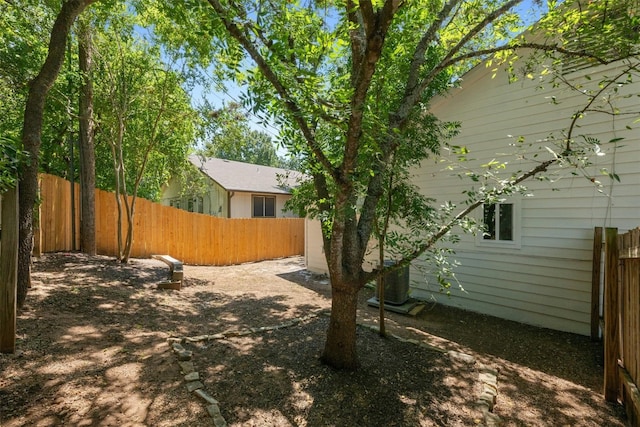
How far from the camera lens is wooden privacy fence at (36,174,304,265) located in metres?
7.36

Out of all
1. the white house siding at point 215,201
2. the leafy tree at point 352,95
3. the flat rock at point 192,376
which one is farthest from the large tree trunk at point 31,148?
the white house siding at point 215,201

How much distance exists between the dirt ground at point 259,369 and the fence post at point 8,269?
20 centimetres

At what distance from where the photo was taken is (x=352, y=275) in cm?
321

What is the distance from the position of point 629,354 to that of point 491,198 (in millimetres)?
1934

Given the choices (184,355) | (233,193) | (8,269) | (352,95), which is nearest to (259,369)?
(184,355)

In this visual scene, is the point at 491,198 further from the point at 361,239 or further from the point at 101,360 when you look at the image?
the point at 101,360

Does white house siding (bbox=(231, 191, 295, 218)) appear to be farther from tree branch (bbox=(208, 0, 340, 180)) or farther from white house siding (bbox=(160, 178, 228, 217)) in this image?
tree branch (bbox=(208, 0, 340, 180))

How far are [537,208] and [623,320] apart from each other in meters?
2.81

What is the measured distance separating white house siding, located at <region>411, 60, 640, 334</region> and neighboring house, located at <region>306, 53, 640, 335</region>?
0.01 metres

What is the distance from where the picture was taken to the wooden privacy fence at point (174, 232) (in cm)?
736

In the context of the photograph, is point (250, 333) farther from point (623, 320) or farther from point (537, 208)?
point (537, 208)

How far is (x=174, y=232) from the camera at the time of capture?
396 inches

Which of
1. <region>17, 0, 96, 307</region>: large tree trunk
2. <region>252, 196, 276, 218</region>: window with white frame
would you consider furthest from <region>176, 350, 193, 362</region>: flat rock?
<region>252, 196, 276, 218</region>: window with white frame

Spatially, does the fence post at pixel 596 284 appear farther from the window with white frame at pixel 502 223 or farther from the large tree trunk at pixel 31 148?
the large tree trunk at pixel 31 148
